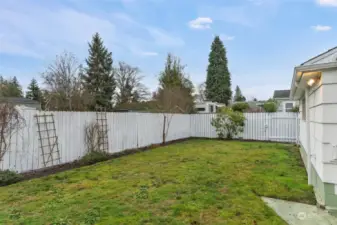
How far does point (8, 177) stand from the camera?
4.80 metres

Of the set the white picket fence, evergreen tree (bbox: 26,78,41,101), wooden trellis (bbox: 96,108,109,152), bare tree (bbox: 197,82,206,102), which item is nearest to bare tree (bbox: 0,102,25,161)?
the white picket fence

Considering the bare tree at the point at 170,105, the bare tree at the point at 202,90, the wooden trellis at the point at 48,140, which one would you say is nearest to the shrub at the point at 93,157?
the wooden trellis at the point at 48,140

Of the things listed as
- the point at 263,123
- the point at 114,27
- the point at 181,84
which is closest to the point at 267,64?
the point at 263,123

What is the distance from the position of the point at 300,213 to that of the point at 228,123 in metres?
9.66

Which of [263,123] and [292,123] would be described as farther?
[263,123]

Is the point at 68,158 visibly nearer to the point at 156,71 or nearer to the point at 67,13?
the point at 67,13

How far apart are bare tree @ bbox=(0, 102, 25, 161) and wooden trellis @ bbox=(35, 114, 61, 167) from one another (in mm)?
657

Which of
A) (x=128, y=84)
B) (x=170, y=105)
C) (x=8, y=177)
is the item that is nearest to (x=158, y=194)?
(x=8, y=177)

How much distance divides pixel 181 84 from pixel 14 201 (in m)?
17.2

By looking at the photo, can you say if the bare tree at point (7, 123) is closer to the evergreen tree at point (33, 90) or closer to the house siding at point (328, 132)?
the house siding at point (328, 132)

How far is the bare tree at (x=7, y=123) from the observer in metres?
4.91

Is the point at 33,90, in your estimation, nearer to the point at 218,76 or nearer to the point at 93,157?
the point at 218,76

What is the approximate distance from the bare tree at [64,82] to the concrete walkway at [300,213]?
628 inches

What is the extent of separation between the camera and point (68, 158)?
6.72 metres
